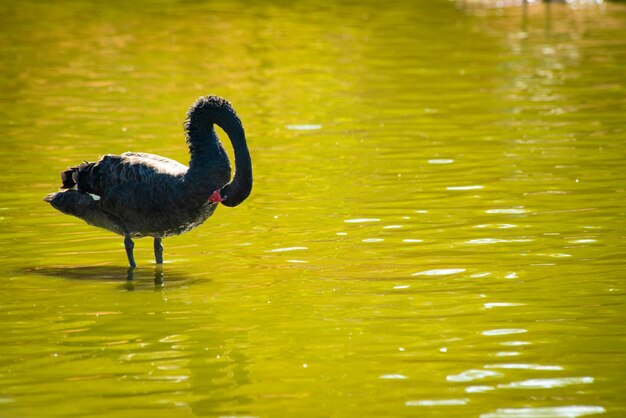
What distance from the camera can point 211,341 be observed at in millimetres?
9195

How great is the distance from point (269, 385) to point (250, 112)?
12.9 metres

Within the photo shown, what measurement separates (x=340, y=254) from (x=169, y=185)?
75.6 inches

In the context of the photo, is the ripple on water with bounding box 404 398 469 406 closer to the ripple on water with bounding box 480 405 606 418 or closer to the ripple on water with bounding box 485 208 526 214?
the ripple on water with bounding box 480 405 606 418

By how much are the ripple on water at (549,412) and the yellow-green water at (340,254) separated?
0.03 metres

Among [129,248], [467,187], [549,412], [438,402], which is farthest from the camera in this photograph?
[467,187]

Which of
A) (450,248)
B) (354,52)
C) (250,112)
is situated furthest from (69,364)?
(354,52)

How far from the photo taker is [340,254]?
11766 mm

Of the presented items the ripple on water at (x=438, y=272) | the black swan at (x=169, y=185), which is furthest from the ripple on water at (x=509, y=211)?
the black swan at (x=169, y=185)

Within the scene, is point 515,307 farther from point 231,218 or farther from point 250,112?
point 250,112

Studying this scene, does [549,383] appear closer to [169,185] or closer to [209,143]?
[209,143]

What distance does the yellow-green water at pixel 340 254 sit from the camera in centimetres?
814

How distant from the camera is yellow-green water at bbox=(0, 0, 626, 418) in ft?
26.7

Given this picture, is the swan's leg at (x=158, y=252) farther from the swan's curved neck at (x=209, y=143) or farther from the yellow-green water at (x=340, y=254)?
the swan's curved neck at (x=209, y=143)

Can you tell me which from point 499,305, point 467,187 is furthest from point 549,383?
point 467,187
